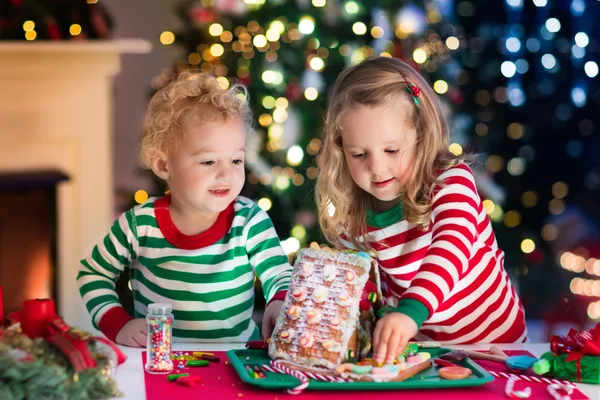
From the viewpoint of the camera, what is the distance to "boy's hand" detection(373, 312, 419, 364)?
1.16 meters

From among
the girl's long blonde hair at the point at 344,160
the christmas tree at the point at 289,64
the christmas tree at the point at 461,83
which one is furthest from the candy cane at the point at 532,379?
the christmas tree at the point at 289,64

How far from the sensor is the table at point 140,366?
1.11 metres

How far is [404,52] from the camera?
10.7ft

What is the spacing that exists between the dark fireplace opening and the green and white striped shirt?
1.97 m

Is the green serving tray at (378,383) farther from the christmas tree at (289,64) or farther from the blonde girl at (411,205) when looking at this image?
the christmas tree at (289,64)

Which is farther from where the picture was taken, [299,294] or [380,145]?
[380,145]

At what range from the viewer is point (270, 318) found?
4.78 ft

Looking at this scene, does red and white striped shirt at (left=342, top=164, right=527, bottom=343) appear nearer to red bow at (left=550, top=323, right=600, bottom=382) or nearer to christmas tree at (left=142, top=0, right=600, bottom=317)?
red bow at (left=550, top=323, right=600, bottom=382)

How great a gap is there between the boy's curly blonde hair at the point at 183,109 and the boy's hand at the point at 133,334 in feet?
1.24

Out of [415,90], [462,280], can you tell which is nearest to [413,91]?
[415,90]

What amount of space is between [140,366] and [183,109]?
0.59m

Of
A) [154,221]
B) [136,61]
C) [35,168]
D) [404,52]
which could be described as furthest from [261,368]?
[136,61]

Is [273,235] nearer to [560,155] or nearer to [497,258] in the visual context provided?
[497,258]

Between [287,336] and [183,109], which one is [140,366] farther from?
[183,109]
